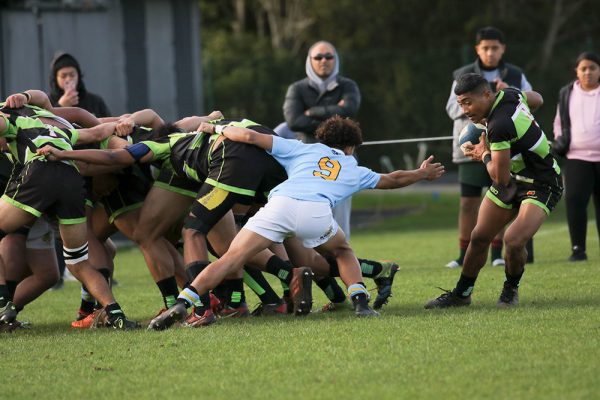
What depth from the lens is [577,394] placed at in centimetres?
596

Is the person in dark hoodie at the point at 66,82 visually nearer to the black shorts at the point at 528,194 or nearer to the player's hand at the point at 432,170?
the player's hand at the point at 432,170

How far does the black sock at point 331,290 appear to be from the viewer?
9.68 m

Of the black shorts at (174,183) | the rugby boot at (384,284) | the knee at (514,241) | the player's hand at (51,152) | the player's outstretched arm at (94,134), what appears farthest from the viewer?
the rugby boot at (384,284)

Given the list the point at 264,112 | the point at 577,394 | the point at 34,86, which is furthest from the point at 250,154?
the point at 264,112

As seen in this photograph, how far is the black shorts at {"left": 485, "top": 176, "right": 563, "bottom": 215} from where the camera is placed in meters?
9.02

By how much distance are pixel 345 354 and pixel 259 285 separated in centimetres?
256

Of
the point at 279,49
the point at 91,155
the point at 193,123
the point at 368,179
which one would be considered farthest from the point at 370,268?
the point at 279,49

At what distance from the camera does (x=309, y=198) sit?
859 cm

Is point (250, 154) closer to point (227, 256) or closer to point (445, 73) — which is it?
point (227, 256)

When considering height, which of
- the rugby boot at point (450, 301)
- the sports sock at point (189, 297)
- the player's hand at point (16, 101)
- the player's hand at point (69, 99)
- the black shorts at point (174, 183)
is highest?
the player's hand at point (16, 101)

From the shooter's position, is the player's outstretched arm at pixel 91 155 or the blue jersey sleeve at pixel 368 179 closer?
the player's outstretched arm at pixel 91 155

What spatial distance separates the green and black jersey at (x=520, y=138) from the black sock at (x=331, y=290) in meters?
1.73

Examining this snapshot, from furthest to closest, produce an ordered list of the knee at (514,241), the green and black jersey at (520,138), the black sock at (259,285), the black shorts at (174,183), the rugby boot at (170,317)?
the black sock at (259,285)
the black shorts at (174,183)
the knee at (514,241)
the green and black jersey at (520,138)
the rugby boot at (170,317)

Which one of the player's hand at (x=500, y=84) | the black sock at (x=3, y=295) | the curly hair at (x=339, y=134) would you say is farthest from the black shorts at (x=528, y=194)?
the black sock at (x=3, y=295)
